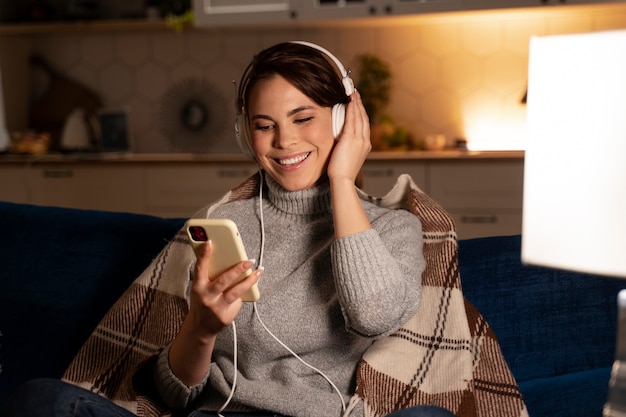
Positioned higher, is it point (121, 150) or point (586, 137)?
point (586, 137)

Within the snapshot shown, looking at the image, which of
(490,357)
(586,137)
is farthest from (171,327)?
(586,137)

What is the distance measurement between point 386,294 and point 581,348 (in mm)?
532

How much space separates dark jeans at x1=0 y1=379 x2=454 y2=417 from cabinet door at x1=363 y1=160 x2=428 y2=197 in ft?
8.18

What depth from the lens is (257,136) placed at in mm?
1475

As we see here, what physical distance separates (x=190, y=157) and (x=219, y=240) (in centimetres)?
269

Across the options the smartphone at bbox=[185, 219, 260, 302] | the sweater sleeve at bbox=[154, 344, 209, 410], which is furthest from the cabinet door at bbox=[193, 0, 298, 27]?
the smartphone at bbox=[185, 219, 260, 302]

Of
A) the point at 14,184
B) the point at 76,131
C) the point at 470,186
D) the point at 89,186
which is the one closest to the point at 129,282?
the point at 470,186

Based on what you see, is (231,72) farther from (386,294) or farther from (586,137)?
(586,137)

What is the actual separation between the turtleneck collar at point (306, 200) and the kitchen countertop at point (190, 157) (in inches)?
81.2

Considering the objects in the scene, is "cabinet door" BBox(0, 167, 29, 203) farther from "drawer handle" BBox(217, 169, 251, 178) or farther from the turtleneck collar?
the turtleneck collar

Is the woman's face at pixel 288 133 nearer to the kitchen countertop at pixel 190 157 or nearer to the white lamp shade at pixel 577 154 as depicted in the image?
the white lamp shade at pixel 577 154

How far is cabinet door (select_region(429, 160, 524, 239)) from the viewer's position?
11.5 ft

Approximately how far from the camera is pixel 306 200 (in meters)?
1.52

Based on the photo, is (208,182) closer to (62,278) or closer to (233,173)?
(233,173)
